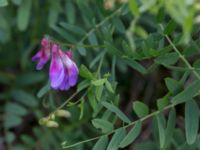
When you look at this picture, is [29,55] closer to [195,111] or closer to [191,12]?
[195,111]

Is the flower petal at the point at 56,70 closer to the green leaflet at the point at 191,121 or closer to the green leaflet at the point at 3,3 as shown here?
the green leaflet at the point at 3,3

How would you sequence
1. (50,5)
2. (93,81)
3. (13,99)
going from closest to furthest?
(93,81)
(50,5)
(13,99)

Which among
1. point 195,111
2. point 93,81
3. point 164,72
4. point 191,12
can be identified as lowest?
point 164,72

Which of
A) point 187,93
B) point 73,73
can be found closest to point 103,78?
point 73,73

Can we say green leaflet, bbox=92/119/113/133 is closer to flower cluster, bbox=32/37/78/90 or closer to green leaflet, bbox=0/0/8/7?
flower cluster, bbox=32/37/78/90

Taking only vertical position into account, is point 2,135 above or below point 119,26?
below

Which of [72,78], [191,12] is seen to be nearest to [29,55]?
[72,78]
